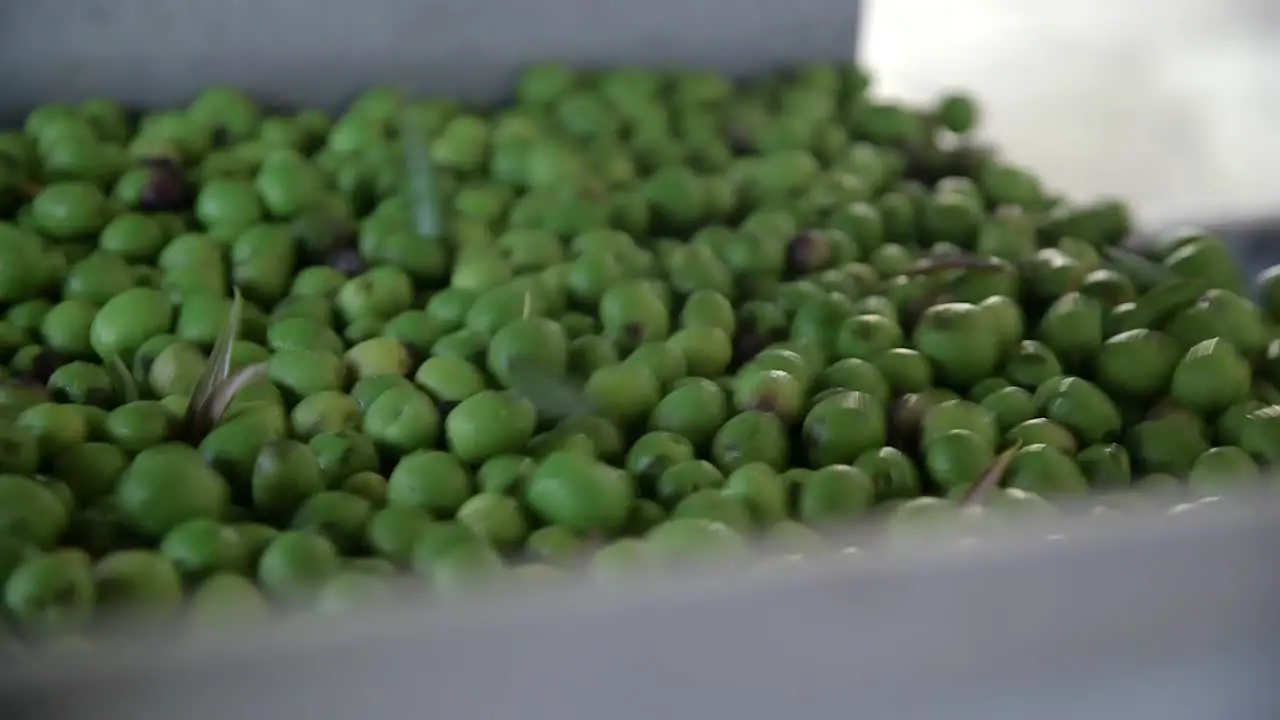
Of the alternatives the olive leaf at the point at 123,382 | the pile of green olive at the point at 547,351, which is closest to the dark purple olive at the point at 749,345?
the pile of green olive at the point at 547,351

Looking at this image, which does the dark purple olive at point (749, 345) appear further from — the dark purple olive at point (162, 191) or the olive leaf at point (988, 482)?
the dark purple olive at point (162, 191)

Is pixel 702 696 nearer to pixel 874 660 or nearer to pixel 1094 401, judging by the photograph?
pixel 874 660

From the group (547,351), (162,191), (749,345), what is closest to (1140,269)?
(749,345)

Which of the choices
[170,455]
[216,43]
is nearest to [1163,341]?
[170,455]

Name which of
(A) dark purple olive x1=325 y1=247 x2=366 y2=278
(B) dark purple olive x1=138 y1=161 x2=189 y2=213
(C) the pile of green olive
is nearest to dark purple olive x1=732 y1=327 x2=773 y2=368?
(C) the pile of green olive

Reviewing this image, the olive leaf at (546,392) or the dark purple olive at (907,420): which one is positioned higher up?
the olive leaf at (546,392)

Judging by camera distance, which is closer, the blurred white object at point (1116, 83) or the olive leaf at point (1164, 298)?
the olive leaf at point (1164, 298)
